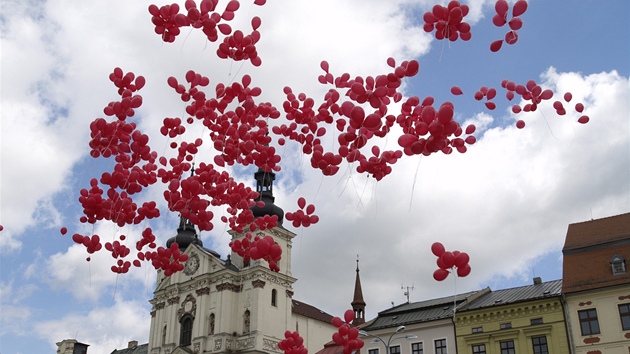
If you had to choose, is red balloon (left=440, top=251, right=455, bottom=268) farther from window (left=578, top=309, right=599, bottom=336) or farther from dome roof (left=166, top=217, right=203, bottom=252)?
dome roof (left=166, top=217, right=203, bottom=252)

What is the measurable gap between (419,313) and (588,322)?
1049 centimetres

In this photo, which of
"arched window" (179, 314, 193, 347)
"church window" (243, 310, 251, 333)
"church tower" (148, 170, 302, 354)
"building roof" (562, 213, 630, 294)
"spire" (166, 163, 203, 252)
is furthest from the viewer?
"spire" (166, 163, 203, 252)

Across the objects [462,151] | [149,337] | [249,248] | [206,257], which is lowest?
[249,248]

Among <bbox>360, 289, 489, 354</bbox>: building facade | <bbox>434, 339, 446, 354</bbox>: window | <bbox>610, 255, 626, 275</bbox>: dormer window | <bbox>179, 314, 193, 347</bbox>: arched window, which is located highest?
<bbox>179, 314, 193, 347</bbox>: arched window

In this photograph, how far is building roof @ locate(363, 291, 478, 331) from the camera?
3544 cm

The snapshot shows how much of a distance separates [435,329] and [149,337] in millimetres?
32205

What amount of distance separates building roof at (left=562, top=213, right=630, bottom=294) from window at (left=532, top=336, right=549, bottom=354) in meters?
2.87

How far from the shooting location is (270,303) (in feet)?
164

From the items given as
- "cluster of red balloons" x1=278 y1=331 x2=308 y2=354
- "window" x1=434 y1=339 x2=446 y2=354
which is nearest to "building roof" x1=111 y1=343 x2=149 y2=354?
"window" x1=434 y1=339 x2=446 y2=354

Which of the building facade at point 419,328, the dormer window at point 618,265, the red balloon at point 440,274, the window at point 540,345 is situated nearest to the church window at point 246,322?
the building facade at point 419,328

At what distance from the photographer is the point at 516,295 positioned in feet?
113

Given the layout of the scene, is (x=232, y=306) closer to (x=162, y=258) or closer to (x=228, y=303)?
(x=228, y=303)

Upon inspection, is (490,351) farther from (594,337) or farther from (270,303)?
(270,303)

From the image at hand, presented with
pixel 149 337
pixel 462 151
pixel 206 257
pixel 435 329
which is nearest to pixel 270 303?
pixel 206 257
